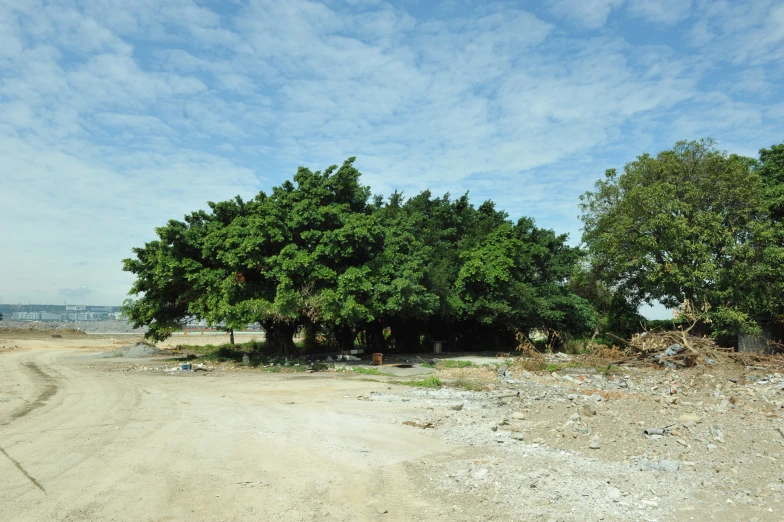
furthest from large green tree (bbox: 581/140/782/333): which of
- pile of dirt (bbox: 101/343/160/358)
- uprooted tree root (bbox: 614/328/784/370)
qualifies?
pile of dirt (bbox: 101/343/160/358)

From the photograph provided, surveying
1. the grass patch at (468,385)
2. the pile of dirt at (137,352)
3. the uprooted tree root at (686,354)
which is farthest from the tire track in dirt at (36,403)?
the uprooted tree root at (686,354)

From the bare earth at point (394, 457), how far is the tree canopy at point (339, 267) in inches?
320

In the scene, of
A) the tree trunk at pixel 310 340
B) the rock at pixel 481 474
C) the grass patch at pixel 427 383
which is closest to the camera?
the rock at pixel 481 474

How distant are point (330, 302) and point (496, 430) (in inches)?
471

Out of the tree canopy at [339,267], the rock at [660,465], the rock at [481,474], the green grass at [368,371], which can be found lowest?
the green grass at [368,371]

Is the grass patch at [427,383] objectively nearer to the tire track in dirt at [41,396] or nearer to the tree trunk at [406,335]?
the tire track in dirt at [41,396]

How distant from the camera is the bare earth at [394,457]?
5.57 meters

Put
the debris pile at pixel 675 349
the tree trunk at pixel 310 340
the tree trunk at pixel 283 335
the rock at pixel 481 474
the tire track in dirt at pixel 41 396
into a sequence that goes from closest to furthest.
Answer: the rock at pixel 481 474 → the tire track in dirt at pixel 41 396 → the debris pile at pixel 675 349 → the tree trunk at pixel 283 335 → the tree trunk at pixel 310 340

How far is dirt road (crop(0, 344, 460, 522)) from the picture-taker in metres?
5.50

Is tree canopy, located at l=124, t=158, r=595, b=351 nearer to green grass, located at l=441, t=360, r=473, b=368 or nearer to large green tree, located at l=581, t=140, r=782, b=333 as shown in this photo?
green grass, located at l=441, t=360, r=473, b=368

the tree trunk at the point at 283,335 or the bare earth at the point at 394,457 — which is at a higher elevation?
the tree trunk at the point at 283,335

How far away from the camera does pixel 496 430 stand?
30.5ft

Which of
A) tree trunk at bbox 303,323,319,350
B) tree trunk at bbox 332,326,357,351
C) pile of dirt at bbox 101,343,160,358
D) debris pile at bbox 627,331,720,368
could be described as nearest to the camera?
debris pile at bbox 627,331,720,368

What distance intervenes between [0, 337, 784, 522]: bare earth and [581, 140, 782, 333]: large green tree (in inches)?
419
